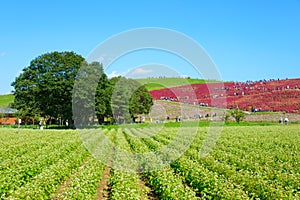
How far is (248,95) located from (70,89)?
40.8m

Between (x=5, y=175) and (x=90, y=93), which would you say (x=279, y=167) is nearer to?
(x=5, y=175)

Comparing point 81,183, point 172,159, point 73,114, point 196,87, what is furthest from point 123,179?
point 196,87

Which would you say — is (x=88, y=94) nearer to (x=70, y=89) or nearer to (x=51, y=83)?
(x=70, y=89)

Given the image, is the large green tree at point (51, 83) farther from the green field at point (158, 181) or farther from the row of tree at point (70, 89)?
the green field at point (158, 181)

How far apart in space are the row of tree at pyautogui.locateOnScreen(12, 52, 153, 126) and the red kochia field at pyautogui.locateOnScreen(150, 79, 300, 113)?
16.7 m

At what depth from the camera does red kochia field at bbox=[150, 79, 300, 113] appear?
215ft

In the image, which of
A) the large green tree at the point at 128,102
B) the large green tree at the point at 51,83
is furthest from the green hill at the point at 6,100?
the large green tree at the point at 51,83

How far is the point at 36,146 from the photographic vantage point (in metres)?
24.2

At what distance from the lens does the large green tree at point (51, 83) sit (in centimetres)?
5206

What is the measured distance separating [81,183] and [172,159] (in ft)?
22.4

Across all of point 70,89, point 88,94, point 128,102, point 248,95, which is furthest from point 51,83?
point 248,95

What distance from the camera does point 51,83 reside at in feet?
170

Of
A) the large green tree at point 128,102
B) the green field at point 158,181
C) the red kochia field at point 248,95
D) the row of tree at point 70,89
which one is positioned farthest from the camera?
the red kochia field at point 248,95

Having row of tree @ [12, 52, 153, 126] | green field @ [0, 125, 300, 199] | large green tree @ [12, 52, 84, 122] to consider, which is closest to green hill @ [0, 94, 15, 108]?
row of tree @ [12, 52, 153, 126]
